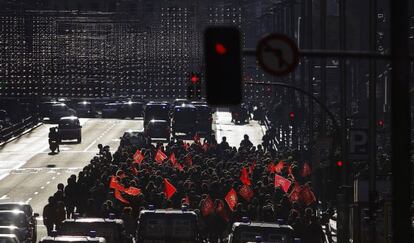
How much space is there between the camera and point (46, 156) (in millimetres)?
81625

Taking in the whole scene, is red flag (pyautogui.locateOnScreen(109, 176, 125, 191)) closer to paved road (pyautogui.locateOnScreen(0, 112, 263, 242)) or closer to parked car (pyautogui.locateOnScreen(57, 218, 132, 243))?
paved road (pyautogui.locateOnScreen(0, 112, 263, 242))

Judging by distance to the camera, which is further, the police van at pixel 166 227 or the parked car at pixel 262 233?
the police van at pixel 166 227

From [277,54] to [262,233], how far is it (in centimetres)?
1163

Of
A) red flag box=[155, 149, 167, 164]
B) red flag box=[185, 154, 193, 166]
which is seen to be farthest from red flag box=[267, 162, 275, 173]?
red flag box=[155, 149, 167, 164]

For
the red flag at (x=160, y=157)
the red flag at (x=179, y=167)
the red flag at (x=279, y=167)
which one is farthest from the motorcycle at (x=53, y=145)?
the red flag at (x=179, y=167)

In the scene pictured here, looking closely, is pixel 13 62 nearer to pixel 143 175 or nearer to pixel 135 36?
pixel 135 36

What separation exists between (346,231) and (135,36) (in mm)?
126626

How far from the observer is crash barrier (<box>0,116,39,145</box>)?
308ft

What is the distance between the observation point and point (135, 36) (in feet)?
533

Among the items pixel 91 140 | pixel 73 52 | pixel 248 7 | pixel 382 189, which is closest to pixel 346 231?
pixel 382 189

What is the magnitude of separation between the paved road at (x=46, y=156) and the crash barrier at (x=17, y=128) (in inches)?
26.1

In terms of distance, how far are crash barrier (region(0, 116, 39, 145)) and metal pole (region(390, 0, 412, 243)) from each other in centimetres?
7615

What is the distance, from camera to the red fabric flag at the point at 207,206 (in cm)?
3450

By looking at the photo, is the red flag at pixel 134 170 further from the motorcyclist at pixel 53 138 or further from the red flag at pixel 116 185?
the motorcyclist at pixel 53 138
